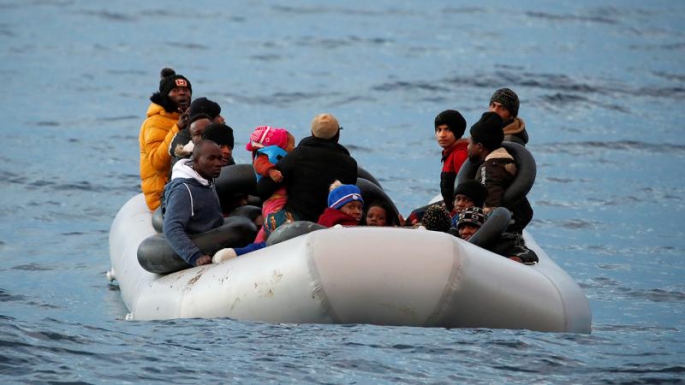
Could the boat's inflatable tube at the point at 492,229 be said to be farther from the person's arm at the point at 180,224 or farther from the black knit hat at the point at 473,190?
the person's arm at the point at 180,224

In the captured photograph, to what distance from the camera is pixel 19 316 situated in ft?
36.1

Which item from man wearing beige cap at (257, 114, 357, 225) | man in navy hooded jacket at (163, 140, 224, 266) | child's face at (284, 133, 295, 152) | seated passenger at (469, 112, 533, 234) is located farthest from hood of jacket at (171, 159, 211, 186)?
seated passenger at (469, 112, 533, 234)

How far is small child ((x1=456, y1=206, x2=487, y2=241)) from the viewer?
9781mm

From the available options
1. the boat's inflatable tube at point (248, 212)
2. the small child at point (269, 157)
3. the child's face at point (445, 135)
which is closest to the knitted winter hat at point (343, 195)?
the small child at point (269, 157)

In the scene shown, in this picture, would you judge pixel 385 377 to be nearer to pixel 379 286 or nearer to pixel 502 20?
pixel 379 286

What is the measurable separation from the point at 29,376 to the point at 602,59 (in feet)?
69.3

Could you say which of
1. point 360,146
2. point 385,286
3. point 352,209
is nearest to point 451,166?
point 352,209

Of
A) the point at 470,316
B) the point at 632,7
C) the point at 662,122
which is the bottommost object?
the point at 470,316

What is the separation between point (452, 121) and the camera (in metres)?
10.6

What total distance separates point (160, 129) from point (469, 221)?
3.27 meters

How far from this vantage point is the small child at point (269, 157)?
400 inches

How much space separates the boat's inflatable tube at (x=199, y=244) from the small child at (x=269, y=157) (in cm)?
15

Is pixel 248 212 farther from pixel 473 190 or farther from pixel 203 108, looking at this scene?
pixel 473 190

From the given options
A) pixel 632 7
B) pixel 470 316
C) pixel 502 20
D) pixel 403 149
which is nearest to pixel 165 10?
pixel 502 20
